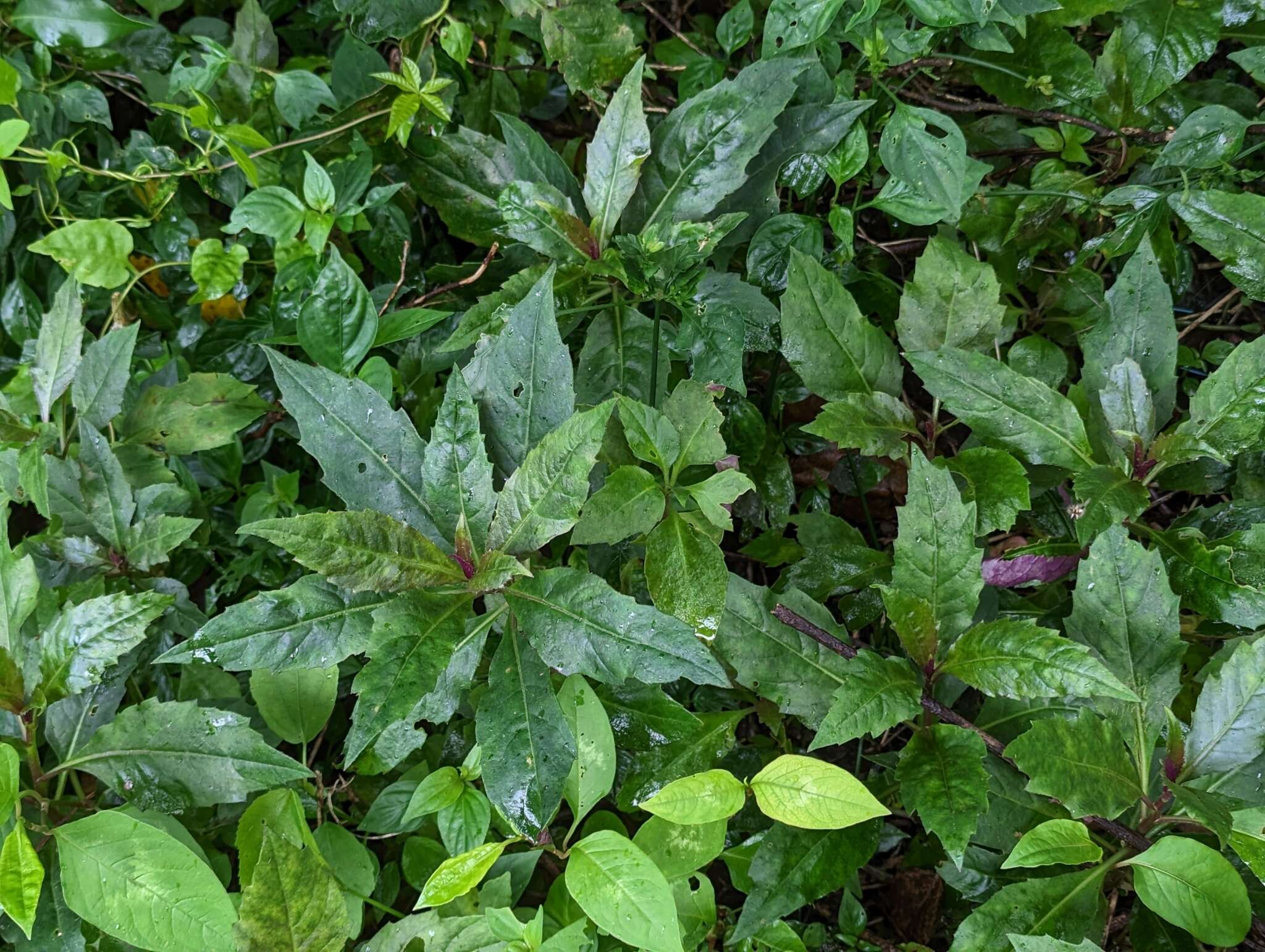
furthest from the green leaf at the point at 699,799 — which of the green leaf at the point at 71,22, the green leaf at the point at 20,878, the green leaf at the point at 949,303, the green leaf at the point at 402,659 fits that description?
the green leaf at the point at 71,22

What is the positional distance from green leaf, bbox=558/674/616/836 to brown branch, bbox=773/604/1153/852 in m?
0.43

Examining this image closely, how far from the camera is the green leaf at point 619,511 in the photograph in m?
1.71

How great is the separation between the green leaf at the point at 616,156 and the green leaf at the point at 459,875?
51.2 inches

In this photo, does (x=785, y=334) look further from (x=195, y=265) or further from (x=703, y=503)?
(x=195, y=265)

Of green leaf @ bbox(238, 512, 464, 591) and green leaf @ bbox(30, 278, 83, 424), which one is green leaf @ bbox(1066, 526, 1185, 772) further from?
green leaf @ bbox(30, 278, 83, 424)

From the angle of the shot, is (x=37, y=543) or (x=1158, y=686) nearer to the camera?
(x=1158, y=686)

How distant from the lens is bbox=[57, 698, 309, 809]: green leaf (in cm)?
174

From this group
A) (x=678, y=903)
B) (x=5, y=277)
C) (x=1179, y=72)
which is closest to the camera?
(x=678, y=903)

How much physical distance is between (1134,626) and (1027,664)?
0.28m

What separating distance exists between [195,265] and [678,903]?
1985 millimetres

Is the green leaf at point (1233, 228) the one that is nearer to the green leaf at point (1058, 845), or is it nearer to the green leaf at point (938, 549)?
the green leaf at point (938, 549)

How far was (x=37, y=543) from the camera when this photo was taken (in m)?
2.00

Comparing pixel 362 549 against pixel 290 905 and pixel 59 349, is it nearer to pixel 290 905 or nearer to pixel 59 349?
pixel 290 905

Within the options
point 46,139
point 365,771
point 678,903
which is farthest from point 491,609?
point 46,139
